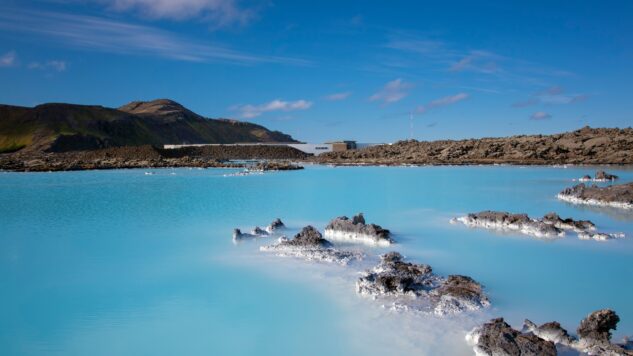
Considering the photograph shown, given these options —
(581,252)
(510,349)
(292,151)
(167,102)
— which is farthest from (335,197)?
(167,102)


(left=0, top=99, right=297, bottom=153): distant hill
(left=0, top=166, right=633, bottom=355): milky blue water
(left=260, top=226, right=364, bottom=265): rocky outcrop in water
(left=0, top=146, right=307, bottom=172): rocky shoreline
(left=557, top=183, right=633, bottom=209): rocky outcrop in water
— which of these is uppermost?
(left=0, top=99, right=297, bottom=153): distant hill

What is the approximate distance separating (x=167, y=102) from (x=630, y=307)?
14870cm

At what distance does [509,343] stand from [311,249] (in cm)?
439

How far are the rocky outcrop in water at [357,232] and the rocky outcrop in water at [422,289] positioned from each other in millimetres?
2296

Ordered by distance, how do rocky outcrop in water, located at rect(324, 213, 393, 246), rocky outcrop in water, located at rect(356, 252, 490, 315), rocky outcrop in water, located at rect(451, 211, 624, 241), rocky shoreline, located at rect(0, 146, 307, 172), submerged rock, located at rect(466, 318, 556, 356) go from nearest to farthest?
submerged rock, located at rect(466, 318, 556, 356), rocky outcrop in water, located at rect(356, 252, 490, 315), rocky outcrop in water, located at rect(324, 213, 393, 246), rocky outcrop in water, located at rect(451, 211, 624, 241), rocky shoreline, located at rect(0, 146, 307, 172)

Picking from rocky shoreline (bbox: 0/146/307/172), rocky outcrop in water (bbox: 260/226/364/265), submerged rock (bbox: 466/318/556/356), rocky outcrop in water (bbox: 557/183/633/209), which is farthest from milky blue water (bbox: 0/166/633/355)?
rocky shoreline (bbox: 0/146/307/172)

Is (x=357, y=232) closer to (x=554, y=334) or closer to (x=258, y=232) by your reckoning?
(x=258, y=232)

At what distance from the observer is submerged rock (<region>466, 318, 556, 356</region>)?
12.9ft

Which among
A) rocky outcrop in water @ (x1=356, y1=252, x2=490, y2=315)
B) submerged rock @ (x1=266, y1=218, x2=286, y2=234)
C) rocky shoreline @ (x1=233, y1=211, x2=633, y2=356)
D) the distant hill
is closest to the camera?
rocky shoreline @ (x1=233, y1=211, x2=633, y2=356)

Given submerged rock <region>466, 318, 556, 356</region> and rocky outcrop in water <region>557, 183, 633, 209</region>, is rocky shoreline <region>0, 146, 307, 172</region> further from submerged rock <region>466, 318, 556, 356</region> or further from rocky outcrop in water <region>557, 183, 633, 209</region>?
submerged rock <region>466, 318, 556, 356</region>

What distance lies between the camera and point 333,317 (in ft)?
16.8

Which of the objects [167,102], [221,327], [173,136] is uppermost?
[167,102]

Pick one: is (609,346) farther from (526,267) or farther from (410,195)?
(410,195)

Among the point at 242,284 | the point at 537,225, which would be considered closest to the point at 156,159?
the point at 537,225
